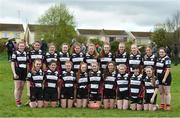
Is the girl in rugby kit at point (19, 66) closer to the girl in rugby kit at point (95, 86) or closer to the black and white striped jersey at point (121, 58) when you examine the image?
the girl in rugby kit at point (95, 86)

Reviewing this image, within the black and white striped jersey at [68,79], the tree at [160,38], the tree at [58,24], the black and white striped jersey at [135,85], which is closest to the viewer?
the black and white striped jersey at [135,85]

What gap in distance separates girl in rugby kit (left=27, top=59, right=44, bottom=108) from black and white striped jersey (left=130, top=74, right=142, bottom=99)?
8.21 feet

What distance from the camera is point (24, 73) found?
13.1 metres

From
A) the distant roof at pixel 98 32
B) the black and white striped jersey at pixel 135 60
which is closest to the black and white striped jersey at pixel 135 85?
the black and white striped jersey at pixel 135 60

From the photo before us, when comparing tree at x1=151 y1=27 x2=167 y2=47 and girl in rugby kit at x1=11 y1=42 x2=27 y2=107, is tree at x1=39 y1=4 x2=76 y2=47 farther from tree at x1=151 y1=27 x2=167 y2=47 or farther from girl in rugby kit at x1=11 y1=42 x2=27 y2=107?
girl in rugby kit at x1=11 y1=42 x2=27 y2=107

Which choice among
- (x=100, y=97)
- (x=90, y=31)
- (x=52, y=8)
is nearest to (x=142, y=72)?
(x=100, y=97)

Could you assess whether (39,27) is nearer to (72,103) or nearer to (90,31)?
(90,31)

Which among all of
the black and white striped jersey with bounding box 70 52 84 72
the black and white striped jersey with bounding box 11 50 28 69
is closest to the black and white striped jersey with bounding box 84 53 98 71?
the black and white striped jersey with bounding box 70 52 84 72

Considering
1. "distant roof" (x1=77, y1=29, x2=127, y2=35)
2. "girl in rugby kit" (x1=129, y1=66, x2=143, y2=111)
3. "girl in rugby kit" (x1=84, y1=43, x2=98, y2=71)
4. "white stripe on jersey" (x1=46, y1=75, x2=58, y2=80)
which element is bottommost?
"girl in rugby kit" (x1=129, y1=66, x2=143, y2=111)

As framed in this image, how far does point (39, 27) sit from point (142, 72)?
178 ft

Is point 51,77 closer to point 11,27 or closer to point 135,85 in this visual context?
point 135,85

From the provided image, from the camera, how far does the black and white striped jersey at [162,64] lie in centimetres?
1266

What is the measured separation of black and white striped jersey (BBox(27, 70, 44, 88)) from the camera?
12953 mm

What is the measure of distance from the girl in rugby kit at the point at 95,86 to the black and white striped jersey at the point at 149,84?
1292 mm
